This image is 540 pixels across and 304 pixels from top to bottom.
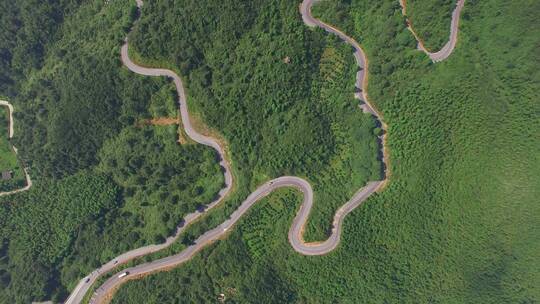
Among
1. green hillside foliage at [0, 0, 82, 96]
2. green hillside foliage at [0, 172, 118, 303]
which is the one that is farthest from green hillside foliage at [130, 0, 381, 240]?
green hillside foliage at [0, 0, 82, 96]

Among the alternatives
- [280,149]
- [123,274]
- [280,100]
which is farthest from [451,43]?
[123,274]

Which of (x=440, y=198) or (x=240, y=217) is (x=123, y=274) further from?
(x=440, y=198)

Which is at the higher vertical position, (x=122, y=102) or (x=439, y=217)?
(x=122, y=102)

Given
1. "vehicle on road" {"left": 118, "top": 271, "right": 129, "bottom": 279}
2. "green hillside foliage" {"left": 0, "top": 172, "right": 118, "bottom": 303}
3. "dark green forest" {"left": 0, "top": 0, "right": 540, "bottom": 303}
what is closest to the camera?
"dark green forest" {"left": 0, "top": 0, "right": 540, "bottom": 303}

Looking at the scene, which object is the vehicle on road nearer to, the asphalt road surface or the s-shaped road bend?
the s-shaped road bend

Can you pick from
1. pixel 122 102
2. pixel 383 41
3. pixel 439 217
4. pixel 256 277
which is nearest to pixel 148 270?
pixel 256 277

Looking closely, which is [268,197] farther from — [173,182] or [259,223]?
[173,182]
